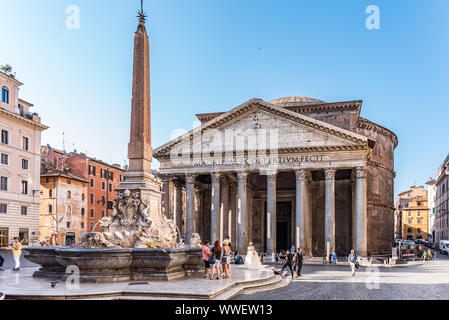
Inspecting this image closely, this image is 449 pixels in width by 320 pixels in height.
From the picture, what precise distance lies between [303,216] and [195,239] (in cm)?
1566

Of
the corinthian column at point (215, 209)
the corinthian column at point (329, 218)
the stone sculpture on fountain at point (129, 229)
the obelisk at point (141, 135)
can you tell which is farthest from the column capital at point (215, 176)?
the stone sculpture on fountain at point (129, 229)

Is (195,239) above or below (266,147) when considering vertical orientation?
below

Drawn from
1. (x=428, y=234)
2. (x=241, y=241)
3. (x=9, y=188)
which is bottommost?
(x=428, y=234)

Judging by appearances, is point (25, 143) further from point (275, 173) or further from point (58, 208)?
point (275, 173)

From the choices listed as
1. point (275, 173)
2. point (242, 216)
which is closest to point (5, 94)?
point (242, 216)

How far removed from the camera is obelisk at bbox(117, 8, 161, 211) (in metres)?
12.7

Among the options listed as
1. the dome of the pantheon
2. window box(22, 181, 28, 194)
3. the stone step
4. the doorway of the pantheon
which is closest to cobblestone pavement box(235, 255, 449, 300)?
the stone step

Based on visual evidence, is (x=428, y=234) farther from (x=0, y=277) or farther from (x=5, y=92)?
(x=0, y=277)

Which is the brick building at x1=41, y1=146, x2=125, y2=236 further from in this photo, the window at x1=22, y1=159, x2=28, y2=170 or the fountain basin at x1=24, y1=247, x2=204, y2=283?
the fountain basin at x1=24, y1=247, x2=204, y2=283

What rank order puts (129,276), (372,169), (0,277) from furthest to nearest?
1. (372,169)
2. (0,277)
3. (129,276)

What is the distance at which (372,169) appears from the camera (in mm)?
44562

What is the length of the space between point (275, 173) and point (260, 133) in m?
2.94

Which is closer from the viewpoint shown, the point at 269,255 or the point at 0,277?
the point at 0,277
